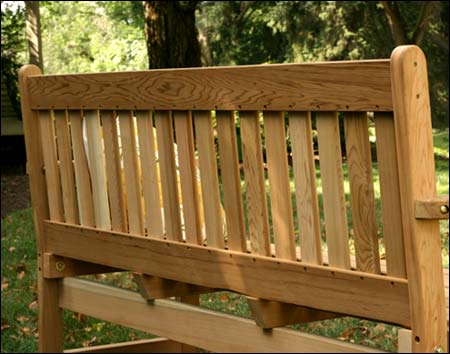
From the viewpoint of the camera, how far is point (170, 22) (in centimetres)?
1153

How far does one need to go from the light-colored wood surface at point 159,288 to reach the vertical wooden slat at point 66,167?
558mm

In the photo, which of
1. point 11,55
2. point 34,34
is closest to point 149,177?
point 11,55

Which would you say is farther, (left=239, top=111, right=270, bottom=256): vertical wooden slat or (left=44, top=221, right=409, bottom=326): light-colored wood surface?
(left=239, top=111, right=270, bottom=256): vertical wooden slat

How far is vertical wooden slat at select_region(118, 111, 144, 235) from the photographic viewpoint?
4176 millimetres

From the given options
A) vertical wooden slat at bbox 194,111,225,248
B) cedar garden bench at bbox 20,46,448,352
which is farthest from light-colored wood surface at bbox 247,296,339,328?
vertical wooden slat at bbox 194,111,225,248

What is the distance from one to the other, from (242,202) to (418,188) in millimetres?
815

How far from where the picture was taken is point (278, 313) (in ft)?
12.0

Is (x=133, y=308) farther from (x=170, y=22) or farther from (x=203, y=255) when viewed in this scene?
(x=170, y=22)

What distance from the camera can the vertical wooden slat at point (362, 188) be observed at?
3.26m

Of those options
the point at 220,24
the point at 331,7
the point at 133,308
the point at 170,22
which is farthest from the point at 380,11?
the point at 133,308

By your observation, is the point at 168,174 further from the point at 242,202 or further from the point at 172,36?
the point at 172,36

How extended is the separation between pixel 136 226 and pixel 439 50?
2719 centimetres

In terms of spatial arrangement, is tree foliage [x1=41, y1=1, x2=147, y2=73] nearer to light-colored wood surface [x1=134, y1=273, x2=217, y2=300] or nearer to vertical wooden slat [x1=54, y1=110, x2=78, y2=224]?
vertical wooden slat [x1=54, y1=110, x2=78, y2=224]

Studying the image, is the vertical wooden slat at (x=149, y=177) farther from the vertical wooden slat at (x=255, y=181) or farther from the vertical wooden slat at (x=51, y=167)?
the vertical wooden slat at (x=51, y=167)
